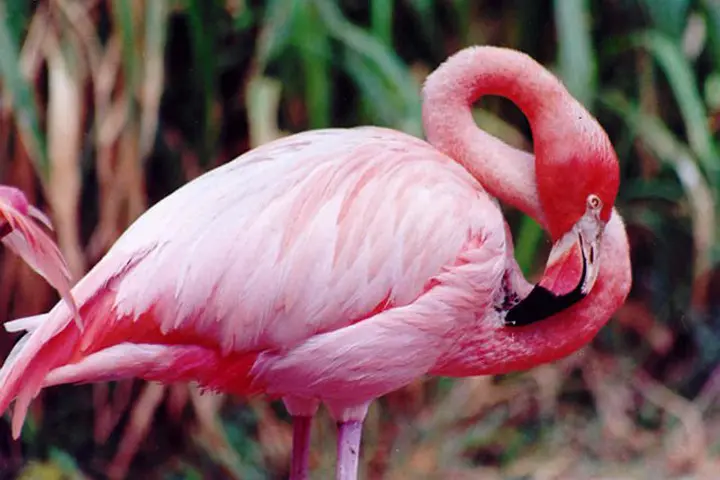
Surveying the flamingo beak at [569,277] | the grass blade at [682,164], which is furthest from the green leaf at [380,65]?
the flamingo beak at [569,277]

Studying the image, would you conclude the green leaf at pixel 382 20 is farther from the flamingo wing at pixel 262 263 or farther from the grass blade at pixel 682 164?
the flamingo wing at pixel 262 263

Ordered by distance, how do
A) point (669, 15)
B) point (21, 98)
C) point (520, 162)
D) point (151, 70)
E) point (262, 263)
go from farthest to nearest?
point (669, 15)
point (151, 70)
point (21, 98)
point (520, 162)
point (262, 263)

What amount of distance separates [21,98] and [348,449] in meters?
0.95

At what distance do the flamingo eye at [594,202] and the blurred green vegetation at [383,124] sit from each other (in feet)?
2.59

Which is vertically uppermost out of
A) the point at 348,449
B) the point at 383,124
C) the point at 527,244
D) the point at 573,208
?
the point at 573,208

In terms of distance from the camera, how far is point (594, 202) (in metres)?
1.36

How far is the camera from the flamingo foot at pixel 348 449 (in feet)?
4.43

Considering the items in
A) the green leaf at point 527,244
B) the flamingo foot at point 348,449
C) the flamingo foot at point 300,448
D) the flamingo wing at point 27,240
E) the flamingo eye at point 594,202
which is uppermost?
the flamingo wing at point 27,240

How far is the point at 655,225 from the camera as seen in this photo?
8.29ft

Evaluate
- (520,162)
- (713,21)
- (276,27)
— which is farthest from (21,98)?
(713,21)

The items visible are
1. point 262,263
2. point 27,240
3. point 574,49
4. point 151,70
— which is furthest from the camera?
point 574,49

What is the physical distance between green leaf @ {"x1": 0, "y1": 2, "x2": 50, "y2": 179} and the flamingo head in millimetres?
973

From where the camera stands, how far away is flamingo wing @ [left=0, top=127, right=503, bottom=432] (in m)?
1.27

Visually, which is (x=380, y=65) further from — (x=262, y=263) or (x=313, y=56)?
(x=262, y=263)
